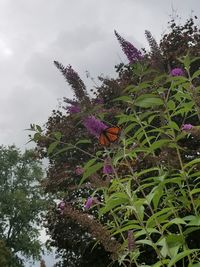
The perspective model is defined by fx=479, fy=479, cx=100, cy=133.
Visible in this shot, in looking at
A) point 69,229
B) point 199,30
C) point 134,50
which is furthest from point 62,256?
point 134,50

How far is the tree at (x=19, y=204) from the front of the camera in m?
32.6

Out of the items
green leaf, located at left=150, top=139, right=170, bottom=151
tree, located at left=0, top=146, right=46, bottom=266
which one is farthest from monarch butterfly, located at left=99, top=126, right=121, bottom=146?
tree, located at left=0, top=146, right=46, bottom=266

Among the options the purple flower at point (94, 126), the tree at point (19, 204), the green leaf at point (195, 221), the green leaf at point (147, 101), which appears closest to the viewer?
the green leaf at point (195, 221)

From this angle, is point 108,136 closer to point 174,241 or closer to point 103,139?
point 103,139

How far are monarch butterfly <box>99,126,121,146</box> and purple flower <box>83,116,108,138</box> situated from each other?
0.02 metres

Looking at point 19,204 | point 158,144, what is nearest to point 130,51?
point 158,144

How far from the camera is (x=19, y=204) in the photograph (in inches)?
1308

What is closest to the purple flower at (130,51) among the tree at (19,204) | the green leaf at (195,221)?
the green leaf at (195,221)

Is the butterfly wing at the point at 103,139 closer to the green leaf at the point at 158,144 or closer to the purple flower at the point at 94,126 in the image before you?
the purple flower at the point at 94,126

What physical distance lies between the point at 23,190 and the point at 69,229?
80.5ft

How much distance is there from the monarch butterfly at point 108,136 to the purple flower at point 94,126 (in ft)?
0.06

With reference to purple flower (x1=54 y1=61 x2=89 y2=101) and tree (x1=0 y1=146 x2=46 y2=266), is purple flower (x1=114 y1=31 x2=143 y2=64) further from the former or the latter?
tree (x1=0 y1=146 x2=46 y2=266)

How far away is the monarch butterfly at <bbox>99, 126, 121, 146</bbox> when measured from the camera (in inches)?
90.7

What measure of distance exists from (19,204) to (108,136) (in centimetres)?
3178
